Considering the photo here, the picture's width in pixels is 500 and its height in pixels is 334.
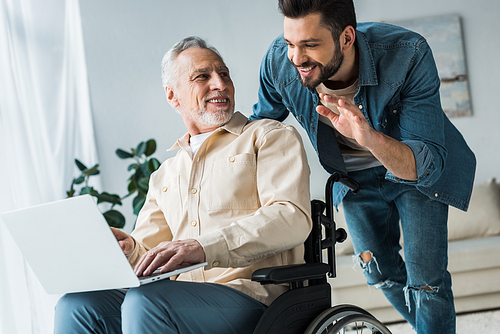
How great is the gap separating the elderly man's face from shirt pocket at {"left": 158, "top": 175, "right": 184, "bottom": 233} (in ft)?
0.76

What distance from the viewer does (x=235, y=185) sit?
1.29 m

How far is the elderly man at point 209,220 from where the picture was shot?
3.28ft

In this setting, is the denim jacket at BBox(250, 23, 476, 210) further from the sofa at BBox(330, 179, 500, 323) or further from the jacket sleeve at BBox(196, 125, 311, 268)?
the sofa at BBox(330, 179, 500, 323)

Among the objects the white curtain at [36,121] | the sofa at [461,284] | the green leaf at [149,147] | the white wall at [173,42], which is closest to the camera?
the white curtain at [36,121]

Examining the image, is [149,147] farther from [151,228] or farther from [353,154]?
[353,154]

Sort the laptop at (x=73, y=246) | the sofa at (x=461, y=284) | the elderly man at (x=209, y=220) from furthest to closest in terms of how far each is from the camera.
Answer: the sofa at (x=461, y=284)
the elderly man at (x=209, y=220)
the laptop at (x=73, y=246)

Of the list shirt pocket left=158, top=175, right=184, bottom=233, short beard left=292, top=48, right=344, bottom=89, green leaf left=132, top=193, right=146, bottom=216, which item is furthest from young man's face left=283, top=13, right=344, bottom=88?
green leaf left=132, top=193, right=146, bottom=216

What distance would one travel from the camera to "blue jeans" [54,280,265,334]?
0.94 metres

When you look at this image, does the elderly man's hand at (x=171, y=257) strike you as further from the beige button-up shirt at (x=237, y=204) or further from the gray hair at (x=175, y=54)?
the gray hair at (x=175, y=54)

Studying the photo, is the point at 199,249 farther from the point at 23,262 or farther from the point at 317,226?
the point at 23,262

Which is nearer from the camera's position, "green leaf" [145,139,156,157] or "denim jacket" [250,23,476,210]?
"denim jacket" [250,23,476,210]

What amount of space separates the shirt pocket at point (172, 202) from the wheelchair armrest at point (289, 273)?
Result: 16.4 inches

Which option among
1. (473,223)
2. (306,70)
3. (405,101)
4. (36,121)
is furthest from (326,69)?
(473,223)

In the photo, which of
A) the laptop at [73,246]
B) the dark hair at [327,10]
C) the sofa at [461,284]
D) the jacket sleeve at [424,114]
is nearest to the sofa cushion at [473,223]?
the sofa at [461,284]
